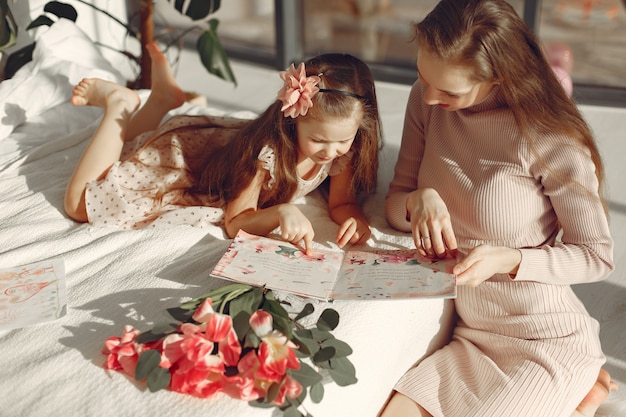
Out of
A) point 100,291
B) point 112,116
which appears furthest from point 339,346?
point 112,116

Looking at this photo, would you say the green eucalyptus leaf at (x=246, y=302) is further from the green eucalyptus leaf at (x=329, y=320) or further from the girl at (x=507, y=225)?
the girl at (x=507, y=225)

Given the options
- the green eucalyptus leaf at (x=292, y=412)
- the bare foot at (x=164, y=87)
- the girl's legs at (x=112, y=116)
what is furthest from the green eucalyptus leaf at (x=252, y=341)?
the bare foot at (x=164, y=87)

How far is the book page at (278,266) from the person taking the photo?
1.35 metres

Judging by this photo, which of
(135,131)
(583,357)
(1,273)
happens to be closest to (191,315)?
(1,273)

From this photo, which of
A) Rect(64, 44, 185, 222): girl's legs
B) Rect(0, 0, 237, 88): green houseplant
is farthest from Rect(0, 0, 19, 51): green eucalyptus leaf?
Rect(64, 44, 185, 222): girl's legs

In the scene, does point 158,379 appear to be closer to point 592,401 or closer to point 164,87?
point 592,401

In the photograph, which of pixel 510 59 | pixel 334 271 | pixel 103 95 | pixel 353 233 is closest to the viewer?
pixel 510 59

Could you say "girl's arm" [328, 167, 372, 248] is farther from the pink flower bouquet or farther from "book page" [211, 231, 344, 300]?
the pink flower bouquet

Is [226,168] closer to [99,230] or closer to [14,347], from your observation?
[99,230]

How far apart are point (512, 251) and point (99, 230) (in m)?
0.89

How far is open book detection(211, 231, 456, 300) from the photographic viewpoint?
1.33m

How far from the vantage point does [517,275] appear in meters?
1.38

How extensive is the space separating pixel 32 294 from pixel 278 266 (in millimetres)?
465

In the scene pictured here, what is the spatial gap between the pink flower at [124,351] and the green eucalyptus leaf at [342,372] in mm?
302
